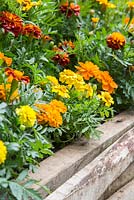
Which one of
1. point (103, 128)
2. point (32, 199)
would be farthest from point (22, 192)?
point (103, 128)

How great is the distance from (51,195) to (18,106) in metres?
0.42

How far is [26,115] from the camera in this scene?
2381 mm

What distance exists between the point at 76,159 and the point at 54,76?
28.7 inches

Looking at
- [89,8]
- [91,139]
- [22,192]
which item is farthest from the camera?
[89,8]

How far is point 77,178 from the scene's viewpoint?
8.92 feet

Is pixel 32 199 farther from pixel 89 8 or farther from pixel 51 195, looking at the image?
pixel 89 8

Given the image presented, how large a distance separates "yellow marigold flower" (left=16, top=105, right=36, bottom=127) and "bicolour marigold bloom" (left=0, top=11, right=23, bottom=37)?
0.71 m

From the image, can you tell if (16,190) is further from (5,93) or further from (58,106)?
(58,106)

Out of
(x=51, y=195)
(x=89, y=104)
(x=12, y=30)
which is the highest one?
(x=12, y=30)

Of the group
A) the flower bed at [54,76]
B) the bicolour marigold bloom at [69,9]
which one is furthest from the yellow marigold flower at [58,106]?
the bicolour marigold bloom at [69,9]

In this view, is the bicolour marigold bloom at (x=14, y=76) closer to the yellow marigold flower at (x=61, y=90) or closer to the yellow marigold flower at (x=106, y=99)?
the yellow marigold flower at (x=61, y=90)

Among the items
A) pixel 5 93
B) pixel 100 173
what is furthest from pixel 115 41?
pixel 5 93

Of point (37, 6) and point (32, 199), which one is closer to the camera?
point (32, 199)

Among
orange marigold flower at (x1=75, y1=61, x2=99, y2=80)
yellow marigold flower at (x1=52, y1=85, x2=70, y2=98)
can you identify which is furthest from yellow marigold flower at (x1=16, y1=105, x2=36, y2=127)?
orange marigold flower at (x1=75, y1=61, x2=99, y2=80)
